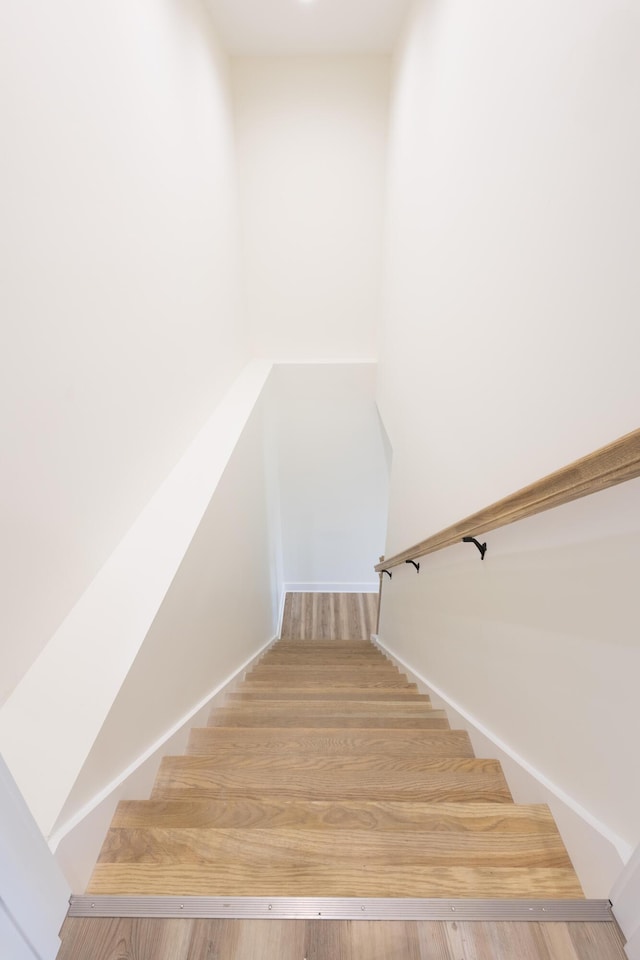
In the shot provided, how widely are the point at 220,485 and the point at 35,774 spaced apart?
1321 mm

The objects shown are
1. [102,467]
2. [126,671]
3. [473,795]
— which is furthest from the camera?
[102,467]

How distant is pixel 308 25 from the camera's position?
3174 mm

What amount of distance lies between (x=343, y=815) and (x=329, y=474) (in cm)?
411

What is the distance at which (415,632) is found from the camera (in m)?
2.76

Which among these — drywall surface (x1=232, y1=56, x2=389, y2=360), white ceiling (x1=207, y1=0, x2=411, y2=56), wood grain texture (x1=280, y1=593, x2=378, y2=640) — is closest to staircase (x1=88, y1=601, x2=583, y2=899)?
wood grain texture (x1=280, y1=593, x2=378, y2=640)

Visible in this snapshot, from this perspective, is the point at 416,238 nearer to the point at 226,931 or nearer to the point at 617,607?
the point at 617,607

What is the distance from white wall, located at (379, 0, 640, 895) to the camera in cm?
89

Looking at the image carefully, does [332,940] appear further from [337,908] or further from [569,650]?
[569,650]

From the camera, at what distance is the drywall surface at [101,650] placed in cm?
98

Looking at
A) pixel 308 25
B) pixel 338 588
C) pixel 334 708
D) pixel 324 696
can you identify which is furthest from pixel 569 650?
pixel 338 588

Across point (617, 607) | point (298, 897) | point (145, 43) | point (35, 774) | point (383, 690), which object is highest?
point (145, 43)

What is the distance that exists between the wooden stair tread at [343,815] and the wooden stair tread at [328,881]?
0.12 meters

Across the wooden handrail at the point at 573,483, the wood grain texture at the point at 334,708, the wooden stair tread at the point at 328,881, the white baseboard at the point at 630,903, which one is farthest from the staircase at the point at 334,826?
the wooden handrail at the point at 573,483

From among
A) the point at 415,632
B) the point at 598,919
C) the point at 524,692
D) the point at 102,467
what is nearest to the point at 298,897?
the point at 598,919
